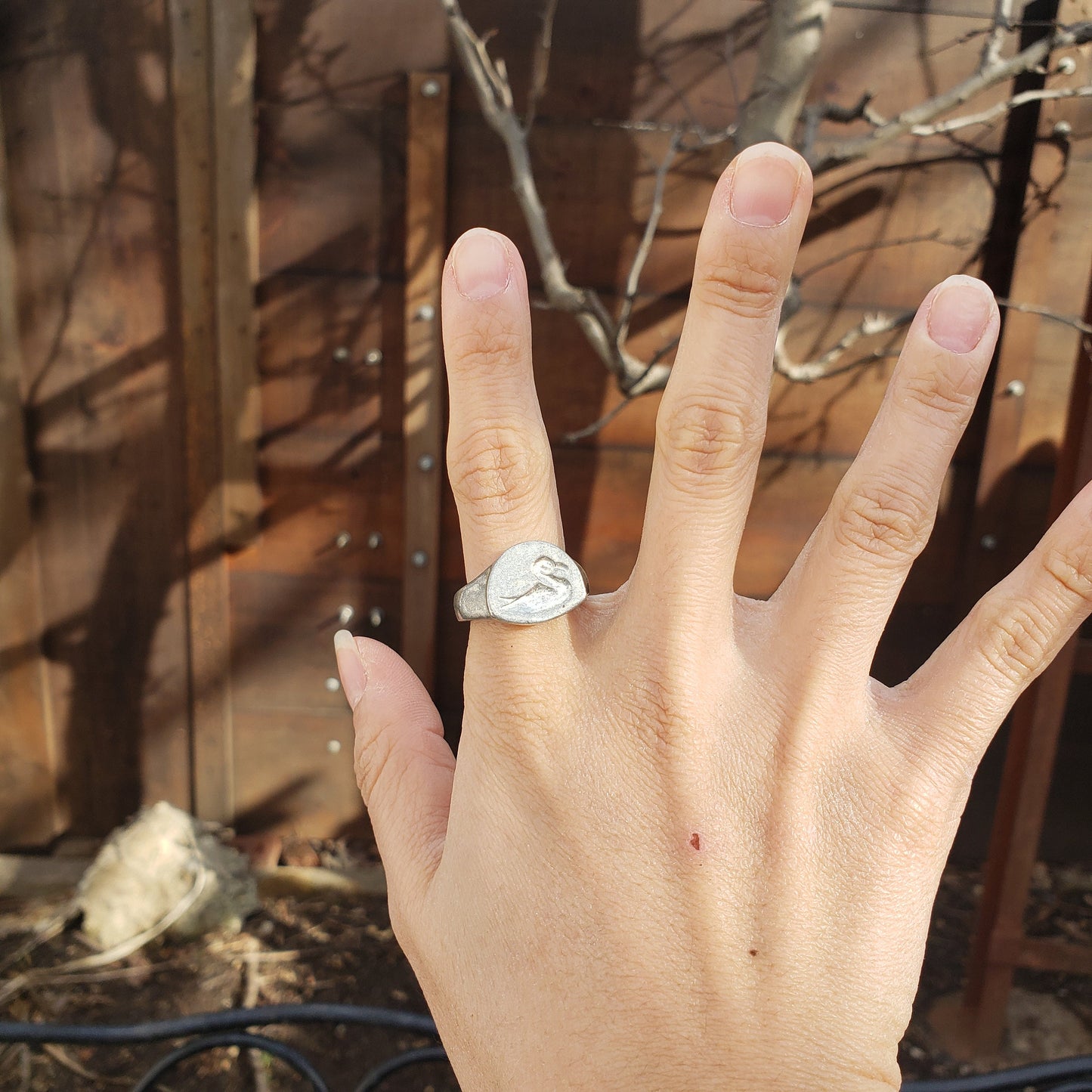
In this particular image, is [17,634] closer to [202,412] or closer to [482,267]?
[202,412]

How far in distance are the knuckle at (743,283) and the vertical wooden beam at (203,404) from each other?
8.35 feet

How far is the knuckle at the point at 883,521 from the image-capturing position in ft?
2.87

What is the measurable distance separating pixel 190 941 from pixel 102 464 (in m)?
1.71

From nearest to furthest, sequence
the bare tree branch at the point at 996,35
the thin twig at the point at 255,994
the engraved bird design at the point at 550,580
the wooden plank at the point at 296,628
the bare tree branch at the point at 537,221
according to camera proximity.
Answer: the engraved bird design at the point at 550,580
the bare tree branch at the point at 996,35
the bare tree branch at the point at 537,221
the thin twig at the point at 255,994
the wooden plank at the point at 296,628

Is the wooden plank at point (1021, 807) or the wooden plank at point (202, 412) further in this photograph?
the wooden plank at point (202, 412)

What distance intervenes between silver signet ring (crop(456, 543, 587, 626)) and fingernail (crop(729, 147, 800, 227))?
14.4 inches

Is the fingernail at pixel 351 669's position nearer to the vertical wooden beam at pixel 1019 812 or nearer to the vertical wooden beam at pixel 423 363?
the vertical wooden beam at pixel 423 363

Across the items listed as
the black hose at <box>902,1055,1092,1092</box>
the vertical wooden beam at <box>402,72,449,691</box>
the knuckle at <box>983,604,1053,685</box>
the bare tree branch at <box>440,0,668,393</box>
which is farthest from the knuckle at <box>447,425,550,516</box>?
the vertical wooden beam at <box>402,72,449,691</box>

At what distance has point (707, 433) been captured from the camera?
32.8 inches

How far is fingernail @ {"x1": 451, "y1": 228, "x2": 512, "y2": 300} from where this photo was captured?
2.64 ft

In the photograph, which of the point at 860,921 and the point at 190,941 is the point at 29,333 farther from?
the point at 860,921

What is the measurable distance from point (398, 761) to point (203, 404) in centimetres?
235

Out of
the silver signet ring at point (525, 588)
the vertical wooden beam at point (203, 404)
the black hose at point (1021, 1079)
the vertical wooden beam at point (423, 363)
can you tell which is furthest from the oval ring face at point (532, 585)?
the vertical wooden beam at point (203, 404)

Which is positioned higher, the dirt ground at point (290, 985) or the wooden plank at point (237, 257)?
the wooden plank at point (237, 257)
